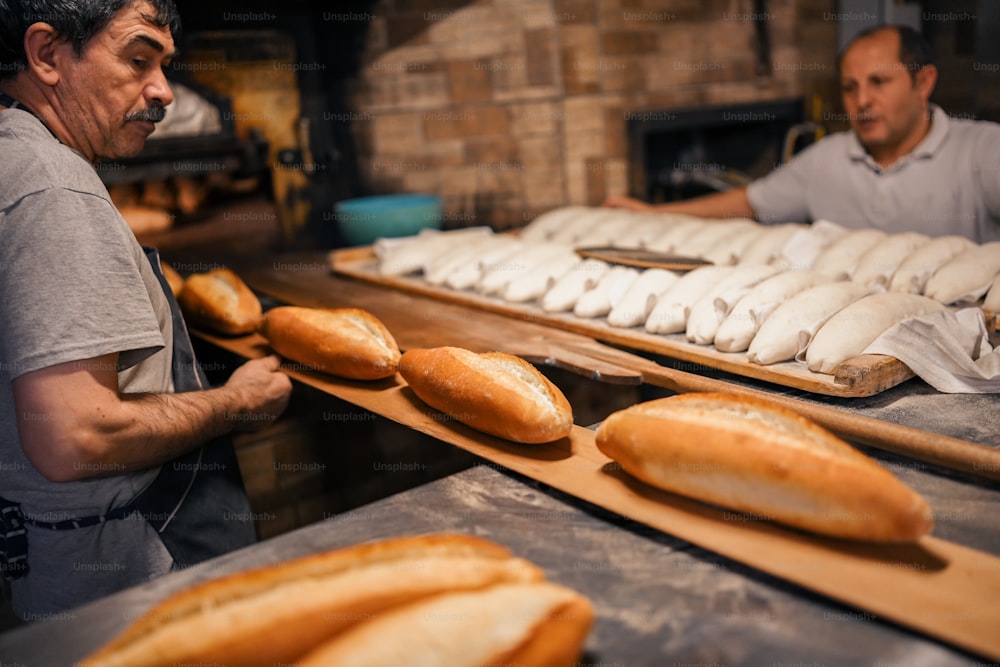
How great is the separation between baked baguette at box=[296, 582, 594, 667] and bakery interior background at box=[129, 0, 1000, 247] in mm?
3096

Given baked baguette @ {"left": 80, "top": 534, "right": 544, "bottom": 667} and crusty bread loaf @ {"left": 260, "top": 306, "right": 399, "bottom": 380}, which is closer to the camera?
baked baguette @ {"left": 80, "top": 534, "right": 544, "bottom": 667}

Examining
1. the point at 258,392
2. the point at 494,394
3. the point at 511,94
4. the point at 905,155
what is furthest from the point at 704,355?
the point at 511,94

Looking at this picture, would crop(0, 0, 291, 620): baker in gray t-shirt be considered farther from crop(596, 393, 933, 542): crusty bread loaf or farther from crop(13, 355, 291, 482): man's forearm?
crop(596, 393, 933, 542): crusty bread loaf

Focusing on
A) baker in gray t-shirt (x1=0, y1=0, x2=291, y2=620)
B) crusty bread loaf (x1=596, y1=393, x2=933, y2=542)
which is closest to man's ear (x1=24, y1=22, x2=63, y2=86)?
baker in gray t-shirt (x1=0, y1=0, x2=291, y2=620)

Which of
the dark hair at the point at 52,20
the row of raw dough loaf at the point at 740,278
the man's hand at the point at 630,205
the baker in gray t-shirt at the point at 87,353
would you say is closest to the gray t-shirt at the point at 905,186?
the man's hand at the point at 630,205

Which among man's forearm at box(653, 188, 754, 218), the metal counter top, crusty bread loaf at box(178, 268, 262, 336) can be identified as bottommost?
the metal counter top

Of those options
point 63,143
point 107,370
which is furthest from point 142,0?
point 107,370

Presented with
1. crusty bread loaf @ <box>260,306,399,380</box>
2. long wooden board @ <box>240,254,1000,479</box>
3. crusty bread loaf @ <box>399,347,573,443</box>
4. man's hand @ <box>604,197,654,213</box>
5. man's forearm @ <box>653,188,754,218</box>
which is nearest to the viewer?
long wooden board @ <box>240,254,1000,479</box>

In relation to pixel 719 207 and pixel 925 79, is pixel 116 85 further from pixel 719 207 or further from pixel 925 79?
pixel 925 79

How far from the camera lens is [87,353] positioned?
1.32m

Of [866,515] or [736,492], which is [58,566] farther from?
[866,515]

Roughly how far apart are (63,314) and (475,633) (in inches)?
38.0

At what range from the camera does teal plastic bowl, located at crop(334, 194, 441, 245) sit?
10.4ft

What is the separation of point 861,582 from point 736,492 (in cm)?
18
